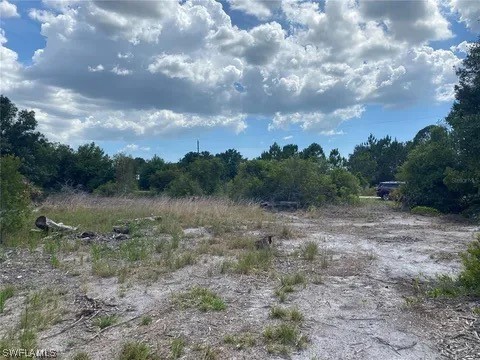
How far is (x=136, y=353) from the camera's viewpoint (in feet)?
15.9

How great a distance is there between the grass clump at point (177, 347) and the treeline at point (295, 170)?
30.7 feet

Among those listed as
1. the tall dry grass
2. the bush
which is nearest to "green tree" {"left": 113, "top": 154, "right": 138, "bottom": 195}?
the tall dry grass

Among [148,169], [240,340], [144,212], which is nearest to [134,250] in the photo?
[240,340]

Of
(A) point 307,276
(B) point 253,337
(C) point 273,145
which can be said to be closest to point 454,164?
(A) point 307,276

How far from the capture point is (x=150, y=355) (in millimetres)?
4887

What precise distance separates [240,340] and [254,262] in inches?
152

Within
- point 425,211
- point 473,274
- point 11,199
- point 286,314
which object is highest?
point 11,199

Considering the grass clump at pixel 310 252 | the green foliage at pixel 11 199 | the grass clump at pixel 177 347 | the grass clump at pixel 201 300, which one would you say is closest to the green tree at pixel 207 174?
the green foliage at pixel 11 199

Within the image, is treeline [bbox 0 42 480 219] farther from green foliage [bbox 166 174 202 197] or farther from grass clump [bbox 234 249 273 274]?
grass clump [bbox 234 249 273 274]

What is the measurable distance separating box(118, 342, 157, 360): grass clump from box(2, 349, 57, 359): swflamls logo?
771 millimetres

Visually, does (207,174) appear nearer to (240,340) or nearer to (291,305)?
(291,305)

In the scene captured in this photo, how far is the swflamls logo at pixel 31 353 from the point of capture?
4.79 m

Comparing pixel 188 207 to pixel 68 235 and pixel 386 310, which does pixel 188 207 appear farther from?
pixel 386 310

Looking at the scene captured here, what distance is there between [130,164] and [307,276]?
3062 centimetres
